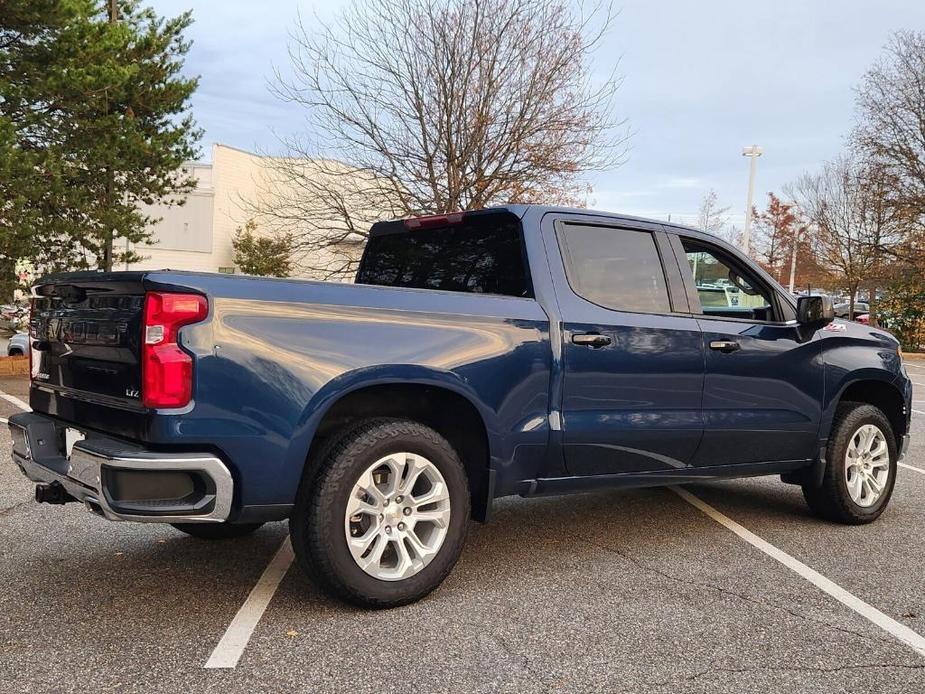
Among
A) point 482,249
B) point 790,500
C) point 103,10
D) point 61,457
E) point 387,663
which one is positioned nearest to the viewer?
point 387,663

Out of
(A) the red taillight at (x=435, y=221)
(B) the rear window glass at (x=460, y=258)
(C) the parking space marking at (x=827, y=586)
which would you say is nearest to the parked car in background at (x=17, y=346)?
(B) the rear window glass at (x=460, y=258)

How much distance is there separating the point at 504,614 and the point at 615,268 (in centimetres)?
187

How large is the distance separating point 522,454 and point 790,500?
3042mm

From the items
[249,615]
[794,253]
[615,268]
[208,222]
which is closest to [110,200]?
[615,268]

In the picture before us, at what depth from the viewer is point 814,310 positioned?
4.78m

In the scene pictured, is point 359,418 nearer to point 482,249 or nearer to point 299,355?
point 299,355

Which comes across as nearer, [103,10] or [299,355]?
[299,355]

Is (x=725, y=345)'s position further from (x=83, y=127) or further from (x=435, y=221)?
(x=83, y=127)

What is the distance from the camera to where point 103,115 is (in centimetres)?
1470

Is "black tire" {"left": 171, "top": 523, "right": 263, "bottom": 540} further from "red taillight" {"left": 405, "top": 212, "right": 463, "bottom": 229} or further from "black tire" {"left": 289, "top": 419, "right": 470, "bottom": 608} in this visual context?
"red taillight" {"left": 405, "top": 212, "right": 463, "bottom": 229}

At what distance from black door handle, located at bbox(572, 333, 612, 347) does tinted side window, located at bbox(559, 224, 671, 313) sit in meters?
0.21

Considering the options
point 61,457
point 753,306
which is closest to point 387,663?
point 61,457

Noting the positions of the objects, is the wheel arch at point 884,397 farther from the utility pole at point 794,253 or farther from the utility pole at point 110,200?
the utility pole at point 794,253

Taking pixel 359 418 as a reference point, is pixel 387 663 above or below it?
below
